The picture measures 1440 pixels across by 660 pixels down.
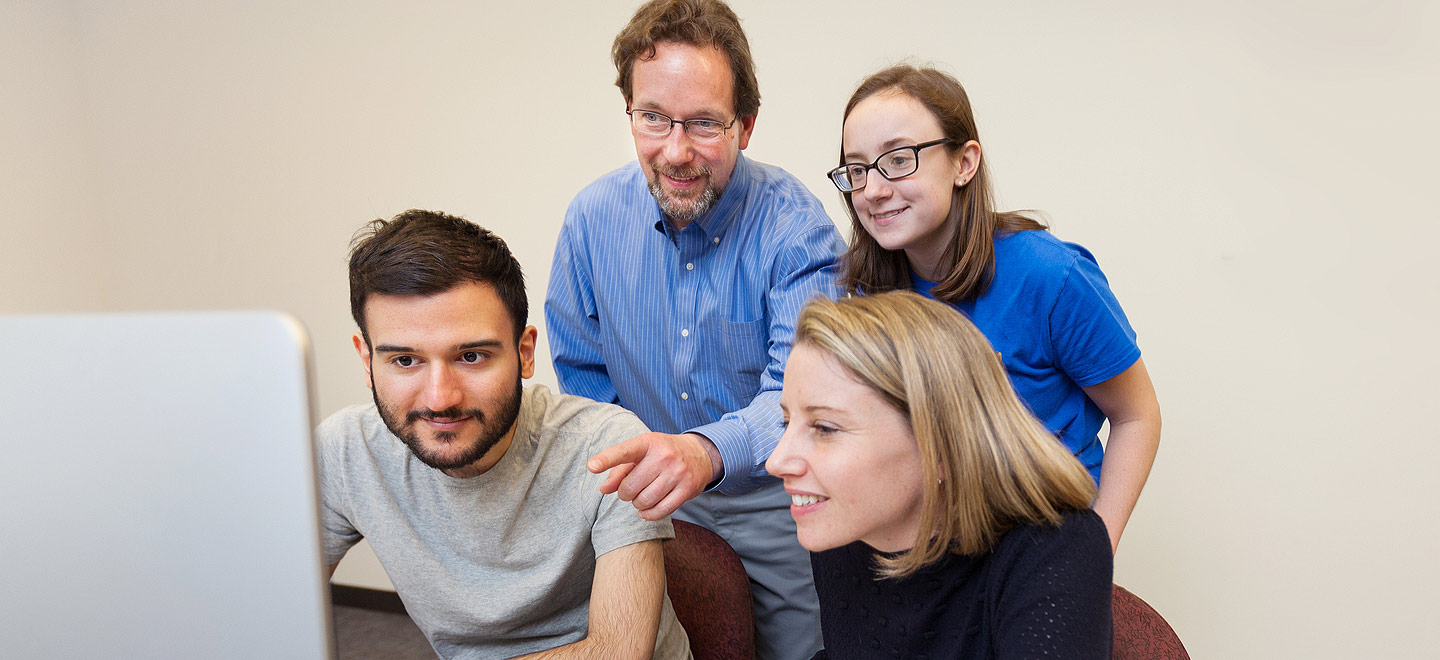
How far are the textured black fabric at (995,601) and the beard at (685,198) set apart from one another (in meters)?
0.78

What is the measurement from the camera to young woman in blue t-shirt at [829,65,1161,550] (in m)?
1.60

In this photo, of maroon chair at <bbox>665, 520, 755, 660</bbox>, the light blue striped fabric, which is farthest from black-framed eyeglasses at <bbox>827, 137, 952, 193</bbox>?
maroon chair at <bbox>665, 520, 755, 660</bbox>

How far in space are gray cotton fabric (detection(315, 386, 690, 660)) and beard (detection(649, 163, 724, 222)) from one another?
1.63ft

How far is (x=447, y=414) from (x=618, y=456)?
0.30 meters

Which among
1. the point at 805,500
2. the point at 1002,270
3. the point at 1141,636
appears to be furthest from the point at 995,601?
the point at 1002,270

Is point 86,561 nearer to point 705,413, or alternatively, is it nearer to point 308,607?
point 308,607

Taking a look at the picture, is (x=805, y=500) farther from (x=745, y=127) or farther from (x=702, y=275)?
(x=745, y=127)

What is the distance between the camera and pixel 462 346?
1.44 metres

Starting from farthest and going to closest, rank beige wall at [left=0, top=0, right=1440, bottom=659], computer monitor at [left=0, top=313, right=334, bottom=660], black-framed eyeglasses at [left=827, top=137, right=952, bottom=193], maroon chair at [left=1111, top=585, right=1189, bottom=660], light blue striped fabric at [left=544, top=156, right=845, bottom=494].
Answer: beige wall at [left=0, top=0, right=1440, bottom=659] → light blue striped fabric at [left=544, top=156, right=845, bottom=494] → black-framed eyeglasses at [left=827, top=137, right=952, bottom=193] → maroon chair at [left=1111, top=585, right=1189, bottom=660] → computer monitor at [left=0, top=313, right=334, bottom=660]

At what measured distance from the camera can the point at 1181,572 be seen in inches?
101

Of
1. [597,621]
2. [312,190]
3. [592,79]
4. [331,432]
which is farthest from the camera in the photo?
[312,190]

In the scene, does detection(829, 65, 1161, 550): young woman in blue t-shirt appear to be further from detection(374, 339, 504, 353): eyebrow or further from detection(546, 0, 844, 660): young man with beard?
detection(374, 339, 504, 353): eyebrow

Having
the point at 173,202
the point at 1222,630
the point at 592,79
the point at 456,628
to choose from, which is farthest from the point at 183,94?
the point at 1222,630

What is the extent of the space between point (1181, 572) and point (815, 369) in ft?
6.03
